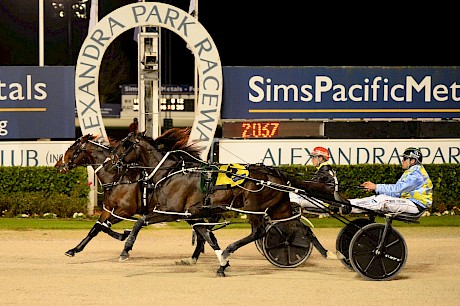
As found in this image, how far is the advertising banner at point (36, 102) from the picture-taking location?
1465 cm

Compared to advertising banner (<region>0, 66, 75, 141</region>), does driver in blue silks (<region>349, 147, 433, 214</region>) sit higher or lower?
lower

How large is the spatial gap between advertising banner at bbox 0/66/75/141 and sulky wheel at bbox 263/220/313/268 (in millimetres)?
6253

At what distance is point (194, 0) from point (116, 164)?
7.62m

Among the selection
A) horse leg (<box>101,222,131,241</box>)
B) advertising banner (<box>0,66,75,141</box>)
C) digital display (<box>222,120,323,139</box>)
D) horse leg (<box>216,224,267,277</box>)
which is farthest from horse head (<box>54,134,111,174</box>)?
digital display (<box>222,120,323,139</box>)

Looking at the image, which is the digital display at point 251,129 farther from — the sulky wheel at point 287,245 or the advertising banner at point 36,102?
the sulky wheel at point 287,245

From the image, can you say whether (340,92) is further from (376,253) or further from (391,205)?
(376,253)

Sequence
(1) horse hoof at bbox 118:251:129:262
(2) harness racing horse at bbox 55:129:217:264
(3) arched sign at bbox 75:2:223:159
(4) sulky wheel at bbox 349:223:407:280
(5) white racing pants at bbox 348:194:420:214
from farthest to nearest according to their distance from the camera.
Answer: (3) arched sign at bbox 75:2:223:159, (2) harness racing horse at bbox 55:129:217:264, (1) horse hoof at bbox 118:251:129:262, (5) white racing pants at bbox 348:194:420:214, (4) sulky wheel at bbox 349:223:407:280

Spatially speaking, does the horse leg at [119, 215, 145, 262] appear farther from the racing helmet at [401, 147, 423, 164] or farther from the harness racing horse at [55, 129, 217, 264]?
the racing helmet at [401, 147, 423, 164]

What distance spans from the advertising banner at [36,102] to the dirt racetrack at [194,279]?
11.3ft

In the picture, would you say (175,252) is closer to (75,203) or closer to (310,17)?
(75,203)

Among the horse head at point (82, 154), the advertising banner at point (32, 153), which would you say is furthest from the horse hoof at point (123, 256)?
the advertising banner at point (32, 153)

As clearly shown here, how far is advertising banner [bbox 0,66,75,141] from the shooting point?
14.6 m

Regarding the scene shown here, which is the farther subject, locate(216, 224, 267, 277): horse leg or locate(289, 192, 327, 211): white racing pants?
locate(289, 192, 327, 211): white racing pants

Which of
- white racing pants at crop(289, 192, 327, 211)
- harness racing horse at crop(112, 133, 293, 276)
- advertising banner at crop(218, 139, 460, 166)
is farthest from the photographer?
advertising banner at crop(218, 139, 460, 166)
